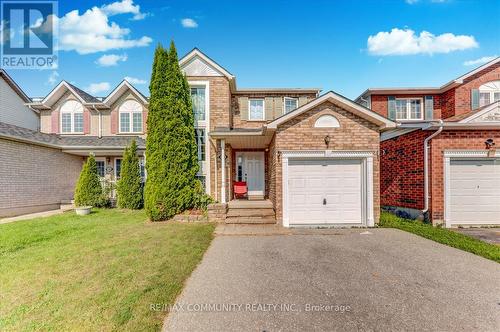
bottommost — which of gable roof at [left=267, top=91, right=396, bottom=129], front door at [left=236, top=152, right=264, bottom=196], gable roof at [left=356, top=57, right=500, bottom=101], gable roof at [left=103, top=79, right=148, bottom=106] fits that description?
front door at [left=236, top=152, right=264, bottom=196]

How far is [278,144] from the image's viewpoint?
7727 mm

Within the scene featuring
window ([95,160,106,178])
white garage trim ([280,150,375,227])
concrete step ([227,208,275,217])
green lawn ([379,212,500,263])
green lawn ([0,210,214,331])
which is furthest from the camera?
window ([95,160,106,178])

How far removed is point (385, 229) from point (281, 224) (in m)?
3.38

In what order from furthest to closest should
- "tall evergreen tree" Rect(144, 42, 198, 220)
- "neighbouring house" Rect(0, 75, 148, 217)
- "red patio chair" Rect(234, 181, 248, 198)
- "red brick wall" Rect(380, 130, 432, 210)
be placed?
"red patio chair" Rect(234, 181, 248, 198)
"neighbouring house" Rect(0, 75, 148, 217)
"tall evergreen tree" Rect(144, 42, 198, 220)
"red brick wall" Rect(380, 130, 432, 210)

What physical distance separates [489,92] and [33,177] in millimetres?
26614

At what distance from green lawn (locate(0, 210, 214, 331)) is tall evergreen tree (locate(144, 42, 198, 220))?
1.50 m

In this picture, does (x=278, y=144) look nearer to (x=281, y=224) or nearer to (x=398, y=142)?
(x=281, y=224)

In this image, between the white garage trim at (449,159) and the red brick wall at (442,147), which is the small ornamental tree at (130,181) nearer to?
the red brick wall at (442,147)

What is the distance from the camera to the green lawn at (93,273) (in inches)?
110

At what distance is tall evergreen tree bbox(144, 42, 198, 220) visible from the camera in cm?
859

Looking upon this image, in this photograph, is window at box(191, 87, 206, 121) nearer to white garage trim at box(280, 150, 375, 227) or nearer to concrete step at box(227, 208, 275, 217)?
concrete step at box(227, 208, 275, 217)

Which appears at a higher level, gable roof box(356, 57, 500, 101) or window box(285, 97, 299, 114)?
gable roof box(356, 57, 500, 101)

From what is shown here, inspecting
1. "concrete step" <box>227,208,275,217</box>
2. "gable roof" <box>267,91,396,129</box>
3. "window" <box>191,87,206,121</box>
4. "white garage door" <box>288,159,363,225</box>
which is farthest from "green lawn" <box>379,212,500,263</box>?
"window" <box>191,87,206,121</box>

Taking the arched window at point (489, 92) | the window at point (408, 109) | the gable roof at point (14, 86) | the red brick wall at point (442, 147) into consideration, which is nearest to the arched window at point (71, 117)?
the gable roof at point (14, 86)
